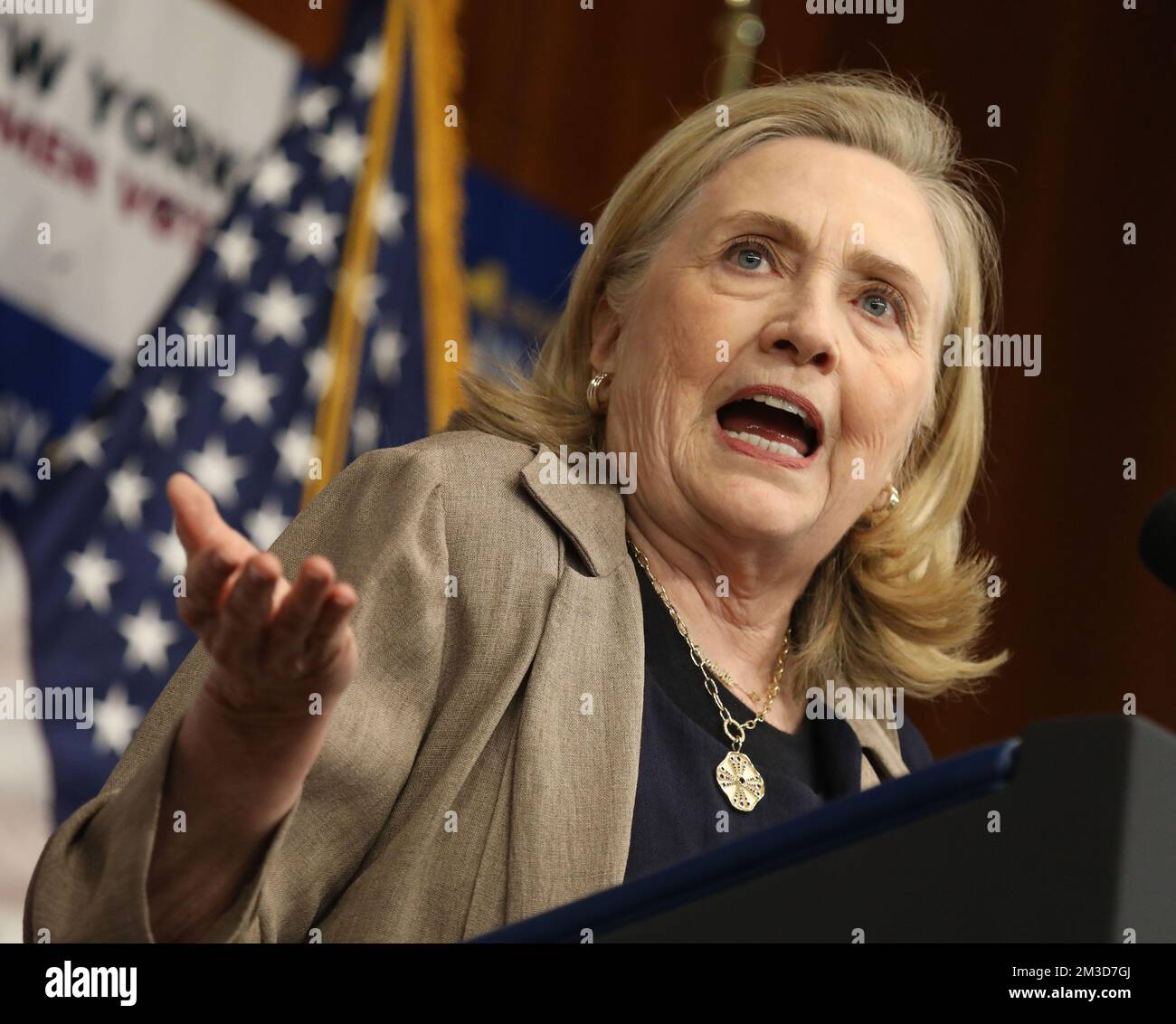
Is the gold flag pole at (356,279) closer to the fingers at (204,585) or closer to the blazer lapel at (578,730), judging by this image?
the blazer lapel at (578,730)

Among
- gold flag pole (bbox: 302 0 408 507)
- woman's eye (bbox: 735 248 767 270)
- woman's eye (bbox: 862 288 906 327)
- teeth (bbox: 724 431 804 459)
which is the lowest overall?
→ teeth (bbox: 724 431 804 459)

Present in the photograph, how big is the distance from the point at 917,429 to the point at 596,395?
1.35 ft

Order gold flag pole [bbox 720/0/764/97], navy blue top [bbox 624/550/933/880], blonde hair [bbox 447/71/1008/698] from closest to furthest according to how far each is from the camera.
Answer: navy blue top [bbox 624/550/933/880] < blonde hair [bbox 447/71/1008/698] < gold flag pole [bbox 720/0/764/97]

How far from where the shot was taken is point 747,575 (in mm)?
1565

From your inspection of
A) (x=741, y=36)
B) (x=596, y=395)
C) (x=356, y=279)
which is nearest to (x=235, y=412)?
(x=356, y=279)

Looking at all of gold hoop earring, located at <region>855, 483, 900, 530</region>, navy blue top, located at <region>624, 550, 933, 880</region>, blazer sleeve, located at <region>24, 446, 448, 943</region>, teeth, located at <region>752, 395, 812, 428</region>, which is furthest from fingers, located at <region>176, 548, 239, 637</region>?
gold hoop earring, located at <region>855, 483, 900, 530</region>

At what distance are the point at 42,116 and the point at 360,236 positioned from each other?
738 mm

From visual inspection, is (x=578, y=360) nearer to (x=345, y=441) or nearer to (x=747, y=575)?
(x=747, y=575)

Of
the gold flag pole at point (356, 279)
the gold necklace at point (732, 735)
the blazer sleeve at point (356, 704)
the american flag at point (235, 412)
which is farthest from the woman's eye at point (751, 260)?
the gold flag pole at point (356, 279)

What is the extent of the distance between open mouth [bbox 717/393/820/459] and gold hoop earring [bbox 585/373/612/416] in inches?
6.4

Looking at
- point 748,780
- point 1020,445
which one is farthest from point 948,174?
point 1020,445

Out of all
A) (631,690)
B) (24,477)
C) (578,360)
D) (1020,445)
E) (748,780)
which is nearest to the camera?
(631,690)

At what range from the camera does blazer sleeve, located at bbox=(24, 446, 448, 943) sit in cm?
114

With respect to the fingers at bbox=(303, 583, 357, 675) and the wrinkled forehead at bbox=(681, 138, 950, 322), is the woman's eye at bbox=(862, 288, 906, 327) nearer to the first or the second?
the wrinkled forehead at bbox=(681, 138, 950, 322)
